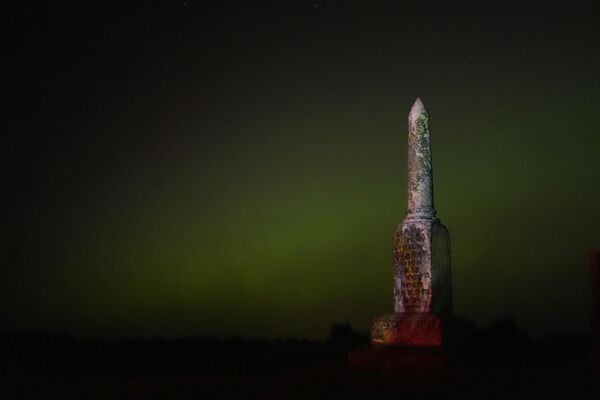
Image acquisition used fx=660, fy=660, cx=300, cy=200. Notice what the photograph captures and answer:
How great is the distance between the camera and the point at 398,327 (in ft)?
48.0

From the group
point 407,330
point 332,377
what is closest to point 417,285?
point 407,330

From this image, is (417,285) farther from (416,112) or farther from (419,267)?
(416,112)

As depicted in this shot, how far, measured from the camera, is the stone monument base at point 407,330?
1416 centimetres

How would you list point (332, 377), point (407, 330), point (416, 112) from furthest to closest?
point (416, 112) < point (407, 330) < point (332, 377)

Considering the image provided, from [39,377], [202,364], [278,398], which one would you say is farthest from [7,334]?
[278,398]

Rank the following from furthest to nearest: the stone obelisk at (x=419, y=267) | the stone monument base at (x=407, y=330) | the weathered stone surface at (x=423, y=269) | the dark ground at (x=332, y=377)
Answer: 1. the weathered stone surface at (x=423, y=269)
2. the stone obelisk at (x=419, y=267)
3. the stone monument base at (x=407, y=330)
4. the dark ground at (x=332, y=377)

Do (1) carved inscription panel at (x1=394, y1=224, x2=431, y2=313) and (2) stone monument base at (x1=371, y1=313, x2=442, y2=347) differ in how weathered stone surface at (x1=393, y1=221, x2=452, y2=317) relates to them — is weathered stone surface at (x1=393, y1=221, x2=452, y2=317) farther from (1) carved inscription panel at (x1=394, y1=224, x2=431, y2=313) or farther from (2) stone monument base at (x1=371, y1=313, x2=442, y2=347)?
(2) stone monument base at (x1=371, y1=313, x2=442, y2=347)

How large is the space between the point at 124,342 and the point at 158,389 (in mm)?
21215

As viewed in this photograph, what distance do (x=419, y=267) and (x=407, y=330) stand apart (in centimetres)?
149

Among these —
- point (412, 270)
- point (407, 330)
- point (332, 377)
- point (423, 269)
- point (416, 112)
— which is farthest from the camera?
point (416, 112)

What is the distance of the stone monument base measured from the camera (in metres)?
14.2

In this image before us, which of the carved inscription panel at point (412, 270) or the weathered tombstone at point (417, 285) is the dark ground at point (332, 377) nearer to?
the weathered tombstone at point (417, 285)

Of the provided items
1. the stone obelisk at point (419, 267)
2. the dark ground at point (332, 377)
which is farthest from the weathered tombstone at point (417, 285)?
the dark ground at point (332, 377)

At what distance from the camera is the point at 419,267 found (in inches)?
593
